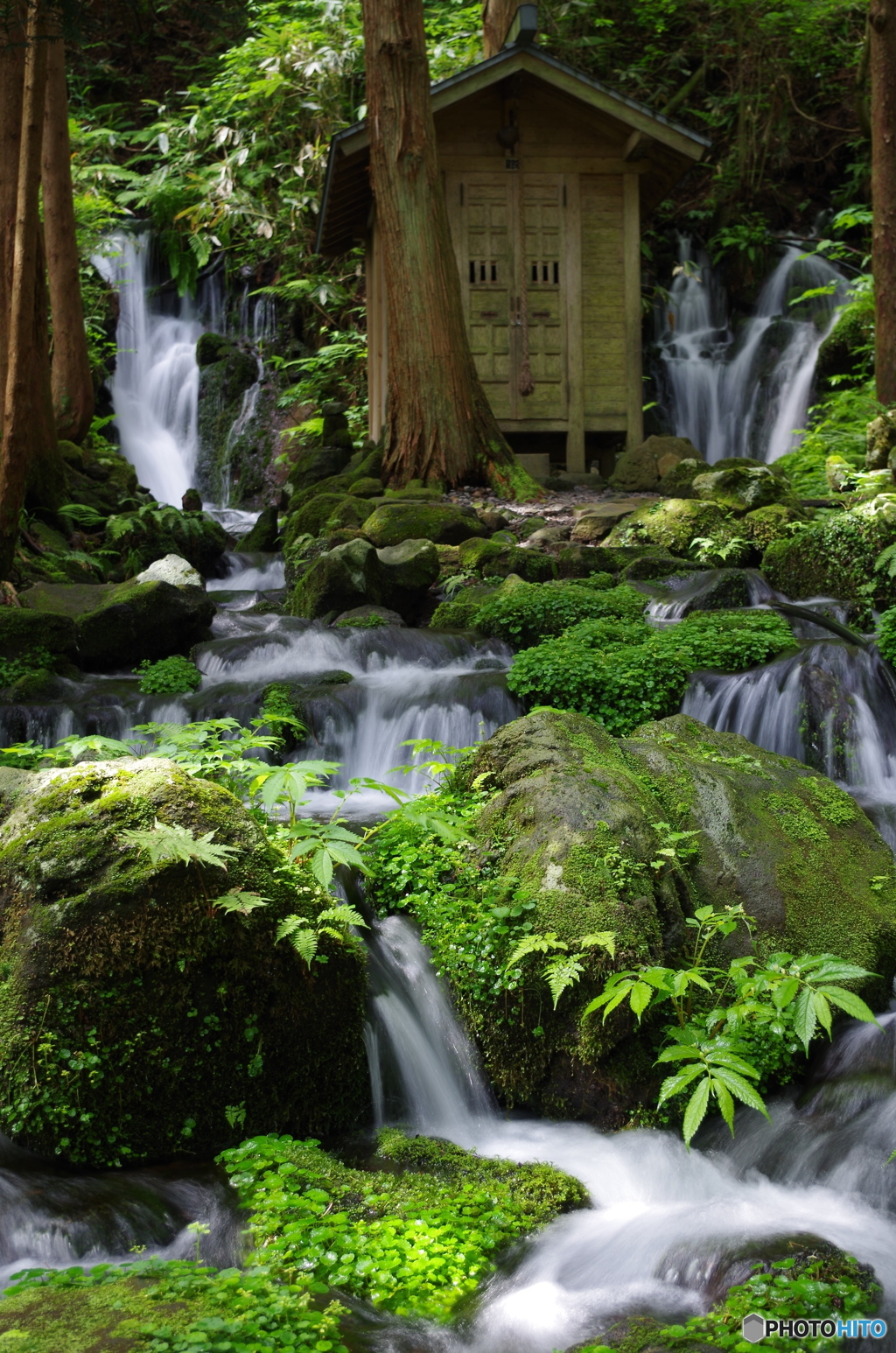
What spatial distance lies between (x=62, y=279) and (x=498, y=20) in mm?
8700

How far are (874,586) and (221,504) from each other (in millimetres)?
13699

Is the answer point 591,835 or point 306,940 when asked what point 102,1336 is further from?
point 591,835

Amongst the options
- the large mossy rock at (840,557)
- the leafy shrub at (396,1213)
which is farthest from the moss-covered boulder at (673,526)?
the leafy shrub at (396,1213)

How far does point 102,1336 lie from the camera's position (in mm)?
2844

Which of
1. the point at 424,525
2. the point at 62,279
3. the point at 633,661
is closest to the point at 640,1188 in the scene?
the point at 633,661

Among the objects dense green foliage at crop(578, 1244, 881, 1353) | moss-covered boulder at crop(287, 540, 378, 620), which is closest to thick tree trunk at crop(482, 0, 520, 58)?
moss-covered boulder at crop(287, 540, 378, 620)

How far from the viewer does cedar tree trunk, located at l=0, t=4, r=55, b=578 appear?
32.3 feet

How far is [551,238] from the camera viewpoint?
16.1 meters

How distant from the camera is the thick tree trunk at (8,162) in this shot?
36.4 ft

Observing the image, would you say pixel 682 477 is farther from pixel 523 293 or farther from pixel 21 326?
pixel 21 326

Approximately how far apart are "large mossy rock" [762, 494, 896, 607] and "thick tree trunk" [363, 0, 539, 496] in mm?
4491

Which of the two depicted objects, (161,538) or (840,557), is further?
(161,538)

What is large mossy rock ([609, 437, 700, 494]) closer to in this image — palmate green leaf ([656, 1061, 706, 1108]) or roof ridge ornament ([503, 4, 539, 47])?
roof ridge ornament ([503, 4, 539, 47])

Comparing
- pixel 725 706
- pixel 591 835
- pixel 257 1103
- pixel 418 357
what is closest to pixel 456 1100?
pixel 257 1103
